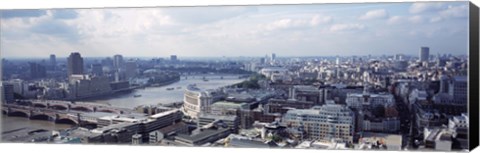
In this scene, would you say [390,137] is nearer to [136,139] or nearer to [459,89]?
[459,89]

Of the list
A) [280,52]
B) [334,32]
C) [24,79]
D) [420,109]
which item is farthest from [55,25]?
[420,109]

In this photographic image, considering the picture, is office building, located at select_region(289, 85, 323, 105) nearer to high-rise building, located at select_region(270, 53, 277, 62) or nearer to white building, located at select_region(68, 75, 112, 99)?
high-rise building, located at select_region(270, 53, 277, 62)

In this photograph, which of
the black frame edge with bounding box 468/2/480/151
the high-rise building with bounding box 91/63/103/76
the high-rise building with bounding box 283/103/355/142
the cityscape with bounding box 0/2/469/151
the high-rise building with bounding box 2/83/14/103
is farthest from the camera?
the high-rise building with bounding box 2/83/14/103

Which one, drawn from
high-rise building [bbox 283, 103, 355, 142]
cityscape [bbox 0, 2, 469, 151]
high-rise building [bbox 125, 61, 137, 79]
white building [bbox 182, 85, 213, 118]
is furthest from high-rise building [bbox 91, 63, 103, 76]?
high-rise building [bbox 283, 103, 355, 142]

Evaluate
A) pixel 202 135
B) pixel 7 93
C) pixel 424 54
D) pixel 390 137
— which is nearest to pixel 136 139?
pixel 202 135

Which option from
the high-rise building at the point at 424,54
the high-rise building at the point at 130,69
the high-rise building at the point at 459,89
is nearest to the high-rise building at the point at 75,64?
the high-rise building at the point at 130,69

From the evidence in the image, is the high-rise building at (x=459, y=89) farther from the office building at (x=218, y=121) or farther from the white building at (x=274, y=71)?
the office building at (x=218, y=121)

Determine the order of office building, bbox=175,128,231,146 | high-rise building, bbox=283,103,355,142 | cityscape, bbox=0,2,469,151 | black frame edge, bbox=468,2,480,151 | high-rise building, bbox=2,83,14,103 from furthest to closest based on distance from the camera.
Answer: high-rise building, bbox=2,83,14,103, office building, bbox=175,128,231,146, high-rise building, bbox=283,103,355,142, cityscape, bbox=0,2,469,151, black frame edge, bbox=468,2,480,151
